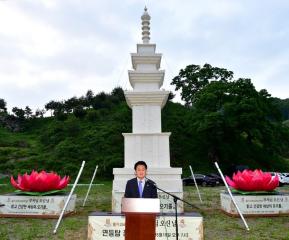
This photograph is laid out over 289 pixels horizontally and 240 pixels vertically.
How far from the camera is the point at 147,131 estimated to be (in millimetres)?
10930

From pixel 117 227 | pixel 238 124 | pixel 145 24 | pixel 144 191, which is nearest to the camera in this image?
pixel 144 191

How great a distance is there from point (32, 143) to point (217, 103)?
75.9 feet

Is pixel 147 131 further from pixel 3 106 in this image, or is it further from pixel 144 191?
pixel 3 106

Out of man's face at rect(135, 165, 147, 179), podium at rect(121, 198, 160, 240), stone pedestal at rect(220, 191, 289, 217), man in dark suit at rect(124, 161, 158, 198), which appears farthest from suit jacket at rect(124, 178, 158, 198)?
stone pedestal at rect(220, 191, 289, 217)

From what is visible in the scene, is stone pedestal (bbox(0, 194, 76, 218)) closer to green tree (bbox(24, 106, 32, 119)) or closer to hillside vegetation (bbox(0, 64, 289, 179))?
hillside vegetation (bbox(0, 64, 289, 179))

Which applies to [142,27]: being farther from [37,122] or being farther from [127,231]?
[37,122]

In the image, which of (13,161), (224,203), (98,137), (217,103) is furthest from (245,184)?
(13,161)

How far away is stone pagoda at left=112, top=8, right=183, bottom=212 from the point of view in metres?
9.85

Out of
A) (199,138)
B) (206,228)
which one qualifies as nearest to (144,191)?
(206,228)

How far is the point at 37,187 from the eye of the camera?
32.3ft

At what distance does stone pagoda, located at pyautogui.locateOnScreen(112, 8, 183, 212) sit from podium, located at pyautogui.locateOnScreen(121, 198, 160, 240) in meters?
5.74

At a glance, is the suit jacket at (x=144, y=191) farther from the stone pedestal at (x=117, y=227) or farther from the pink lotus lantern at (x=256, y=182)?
the pink lotus lantern at (x=256, y=182)

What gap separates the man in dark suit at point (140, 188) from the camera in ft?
15.5

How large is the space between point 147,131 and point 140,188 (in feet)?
20.3
